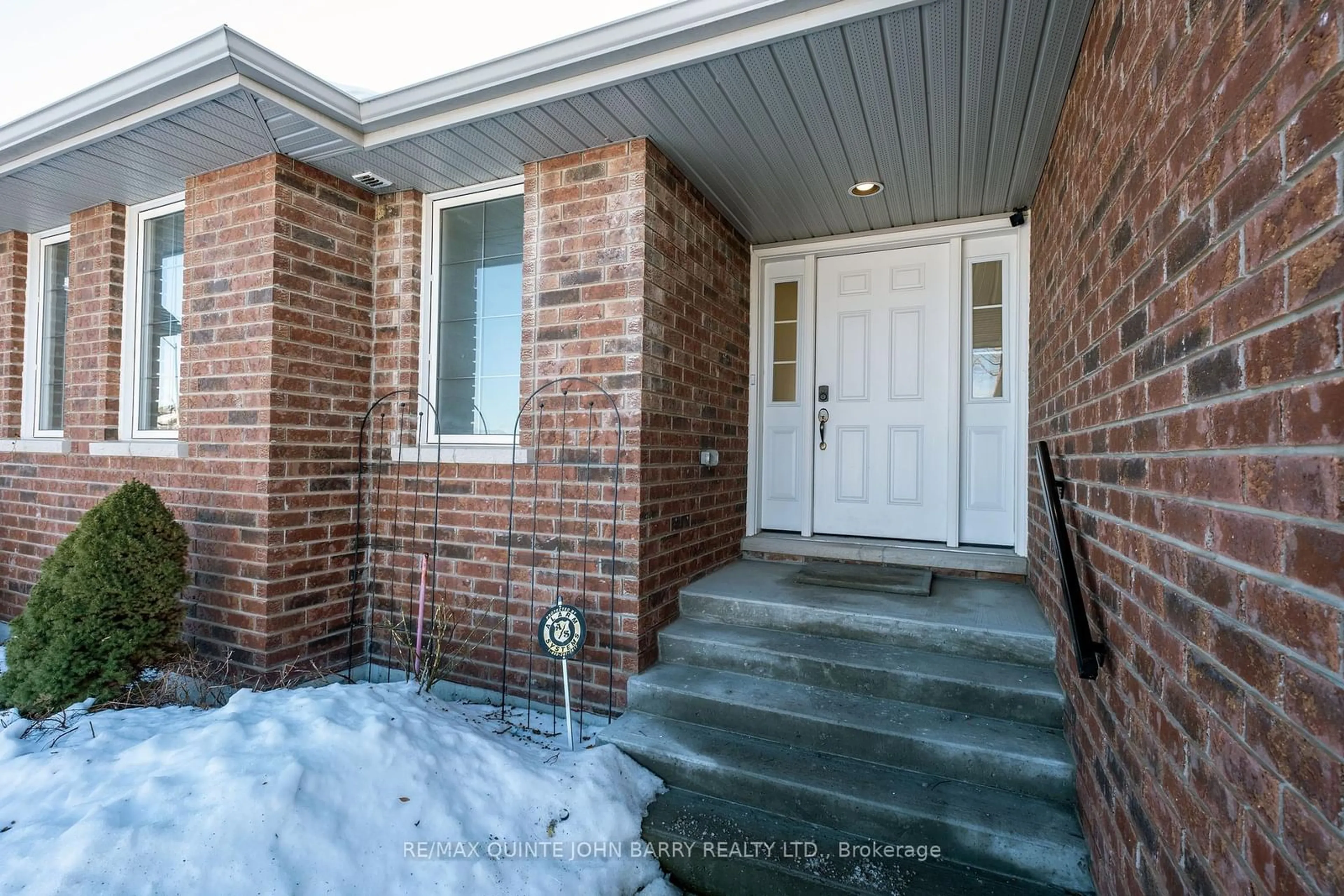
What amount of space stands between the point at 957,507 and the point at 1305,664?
3.34 meters

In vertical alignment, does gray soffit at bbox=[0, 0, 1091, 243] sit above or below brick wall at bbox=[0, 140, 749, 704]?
above

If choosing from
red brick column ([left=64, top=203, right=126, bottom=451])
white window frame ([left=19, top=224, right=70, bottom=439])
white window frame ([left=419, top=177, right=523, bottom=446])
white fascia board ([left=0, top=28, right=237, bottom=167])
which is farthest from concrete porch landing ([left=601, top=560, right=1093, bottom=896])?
white window frame ([left=19, top=224, right=70, bottom=439])

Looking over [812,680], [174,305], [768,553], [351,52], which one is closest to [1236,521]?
[812,680]

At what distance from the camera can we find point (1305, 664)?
82 centimetres

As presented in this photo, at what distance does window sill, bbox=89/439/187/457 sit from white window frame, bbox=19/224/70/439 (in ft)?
3.94

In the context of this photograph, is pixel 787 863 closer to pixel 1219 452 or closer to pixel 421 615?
pixel 1219 452

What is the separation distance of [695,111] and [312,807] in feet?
9.80

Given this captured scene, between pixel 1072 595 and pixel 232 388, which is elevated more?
pixel 232 388

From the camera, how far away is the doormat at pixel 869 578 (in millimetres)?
3432

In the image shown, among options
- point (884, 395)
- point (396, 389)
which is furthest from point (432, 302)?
point (884, 395)

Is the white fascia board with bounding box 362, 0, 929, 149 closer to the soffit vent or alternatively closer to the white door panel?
the soffit vent

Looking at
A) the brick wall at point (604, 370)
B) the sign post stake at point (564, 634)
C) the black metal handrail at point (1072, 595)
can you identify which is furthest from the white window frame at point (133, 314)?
the black metal handrail at point (1072, 595)

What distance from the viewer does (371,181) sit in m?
3.57

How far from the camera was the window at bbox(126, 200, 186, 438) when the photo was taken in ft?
13.2
